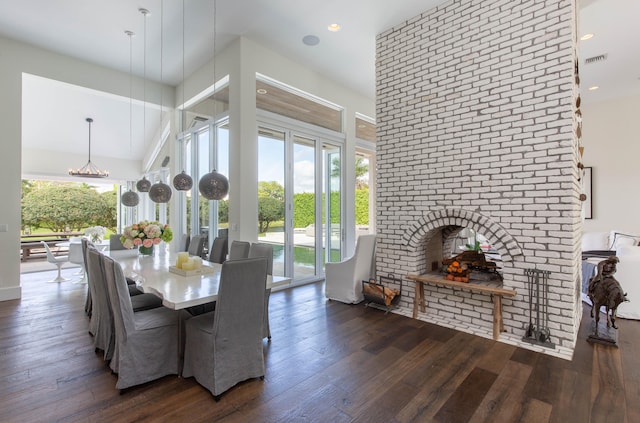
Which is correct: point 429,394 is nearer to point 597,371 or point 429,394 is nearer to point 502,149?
point 597,371

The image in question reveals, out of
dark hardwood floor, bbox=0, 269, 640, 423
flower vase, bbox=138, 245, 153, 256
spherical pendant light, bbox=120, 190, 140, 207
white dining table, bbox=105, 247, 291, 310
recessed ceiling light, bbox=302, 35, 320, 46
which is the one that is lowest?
dark hardwood floor, bbox=0, 269, 640, 423

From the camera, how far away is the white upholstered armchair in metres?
4.38

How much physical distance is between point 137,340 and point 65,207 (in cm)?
1171

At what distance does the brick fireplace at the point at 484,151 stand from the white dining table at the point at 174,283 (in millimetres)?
2081

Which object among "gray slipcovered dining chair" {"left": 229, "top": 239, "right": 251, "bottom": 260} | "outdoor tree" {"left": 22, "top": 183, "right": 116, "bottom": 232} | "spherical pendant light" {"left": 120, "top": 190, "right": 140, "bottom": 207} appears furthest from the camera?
"outdoor tree" {"left": 22, "top": 183, "right": 116, "bottom": 232}

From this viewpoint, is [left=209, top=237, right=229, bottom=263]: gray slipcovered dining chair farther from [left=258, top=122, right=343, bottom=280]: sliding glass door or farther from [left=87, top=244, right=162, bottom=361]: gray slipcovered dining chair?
[left=87, top=244, right=162, bottom=361]: gray slipcovered dining chair

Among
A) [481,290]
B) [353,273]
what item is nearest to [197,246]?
[353,273]

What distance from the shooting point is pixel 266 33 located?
15.0 ft

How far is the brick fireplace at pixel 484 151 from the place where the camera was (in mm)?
3006

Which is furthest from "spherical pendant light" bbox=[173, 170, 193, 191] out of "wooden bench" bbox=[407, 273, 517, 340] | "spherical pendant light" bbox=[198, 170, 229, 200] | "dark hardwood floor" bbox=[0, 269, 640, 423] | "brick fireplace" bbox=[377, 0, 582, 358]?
"wooden bench" bbox=[407, 273, 517, 340]

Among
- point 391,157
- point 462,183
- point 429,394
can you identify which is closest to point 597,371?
point 429,394

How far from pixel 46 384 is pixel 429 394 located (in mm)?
2945

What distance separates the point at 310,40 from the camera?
15.5ft

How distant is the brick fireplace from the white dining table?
208 centimetres
